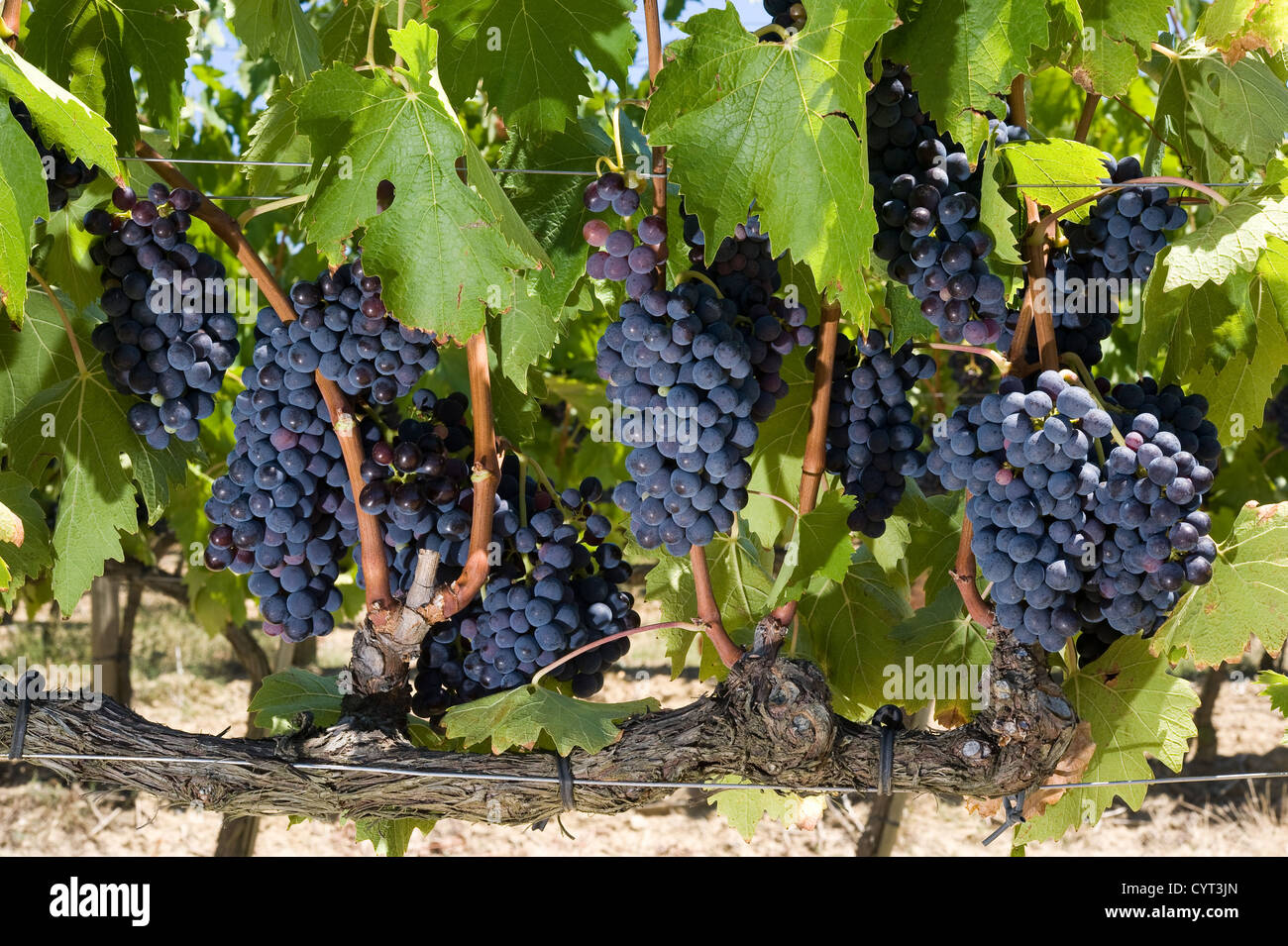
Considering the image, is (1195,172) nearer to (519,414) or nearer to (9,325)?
(519,414)

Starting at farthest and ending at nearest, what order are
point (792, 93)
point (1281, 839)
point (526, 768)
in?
point (1281, 839) → point (526, 768) → point (792, 93)

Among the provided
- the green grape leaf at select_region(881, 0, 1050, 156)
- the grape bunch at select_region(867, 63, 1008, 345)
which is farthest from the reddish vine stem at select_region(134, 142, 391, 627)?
the green grape leaf at select_region(881, 0, 1050, 156)

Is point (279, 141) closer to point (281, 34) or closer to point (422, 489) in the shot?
point (281, 34)

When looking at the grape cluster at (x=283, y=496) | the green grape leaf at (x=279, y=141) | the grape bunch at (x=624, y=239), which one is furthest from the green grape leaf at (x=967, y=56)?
the green grape leaf at (x=279, y=141)

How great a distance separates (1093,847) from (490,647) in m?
4.21

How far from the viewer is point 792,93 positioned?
1234 millimetres

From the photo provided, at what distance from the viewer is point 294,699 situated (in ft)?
5.48

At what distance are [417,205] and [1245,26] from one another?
1082mm

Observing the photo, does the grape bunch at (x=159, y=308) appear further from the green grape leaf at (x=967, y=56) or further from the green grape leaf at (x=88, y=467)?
the green grape leaf at (x=967, y=56)

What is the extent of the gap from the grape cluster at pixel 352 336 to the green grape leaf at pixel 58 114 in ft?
0.87

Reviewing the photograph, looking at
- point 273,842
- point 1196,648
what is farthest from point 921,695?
point 273,842

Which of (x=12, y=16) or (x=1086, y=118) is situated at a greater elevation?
(x=12, y=16)

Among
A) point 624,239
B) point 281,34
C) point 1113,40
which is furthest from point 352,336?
point 1113,40

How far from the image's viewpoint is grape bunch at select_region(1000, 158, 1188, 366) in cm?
138
